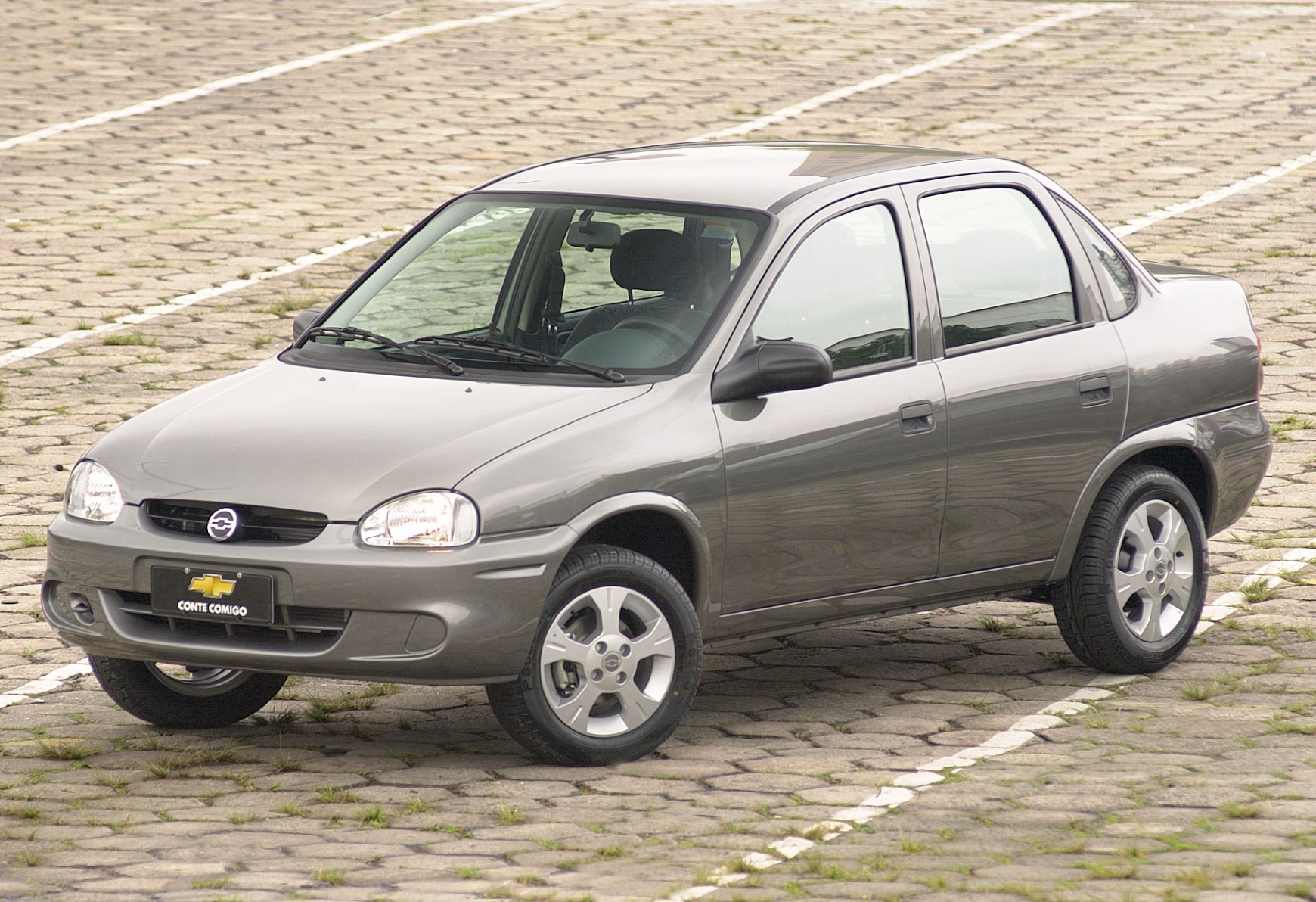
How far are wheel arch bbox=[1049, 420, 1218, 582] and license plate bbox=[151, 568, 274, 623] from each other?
286 centimetres

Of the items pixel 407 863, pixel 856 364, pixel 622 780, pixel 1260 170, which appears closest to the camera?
pixel 407 863

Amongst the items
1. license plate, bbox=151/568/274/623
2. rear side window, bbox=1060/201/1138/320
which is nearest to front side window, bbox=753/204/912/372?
rear side window, bbox=1060/201/1138/320

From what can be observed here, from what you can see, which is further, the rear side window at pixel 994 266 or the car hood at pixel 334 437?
the rear side window at pixel 994 266

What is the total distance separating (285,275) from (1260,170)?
8291 mm

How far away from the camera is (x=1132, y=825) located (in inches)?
248

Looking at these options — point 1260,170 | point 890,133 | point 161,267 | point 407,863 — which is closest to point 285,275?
point 161,267

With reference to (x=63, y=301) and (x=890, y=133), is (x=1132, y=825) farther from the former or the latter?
(x=890, y=133)

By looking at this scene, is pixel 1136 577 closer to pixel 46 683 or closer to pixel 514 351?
pixel 514 351

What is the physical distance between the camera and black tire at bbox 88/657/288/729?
747cm

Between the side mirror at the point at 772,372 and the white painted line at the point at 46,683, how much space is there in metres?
2.66

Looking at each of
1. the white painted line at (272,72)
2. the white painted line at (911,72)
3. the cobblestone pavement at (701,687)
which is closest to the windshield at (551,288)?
the cobblestone pavement at (701,687)

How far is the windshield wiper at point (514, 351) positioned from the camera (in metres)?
7.16

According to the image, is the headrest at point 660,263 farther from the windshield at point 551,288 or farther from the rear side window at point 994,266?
the rear side window at point 994,266

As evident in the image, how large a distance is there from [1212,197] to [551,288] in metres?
11.3
